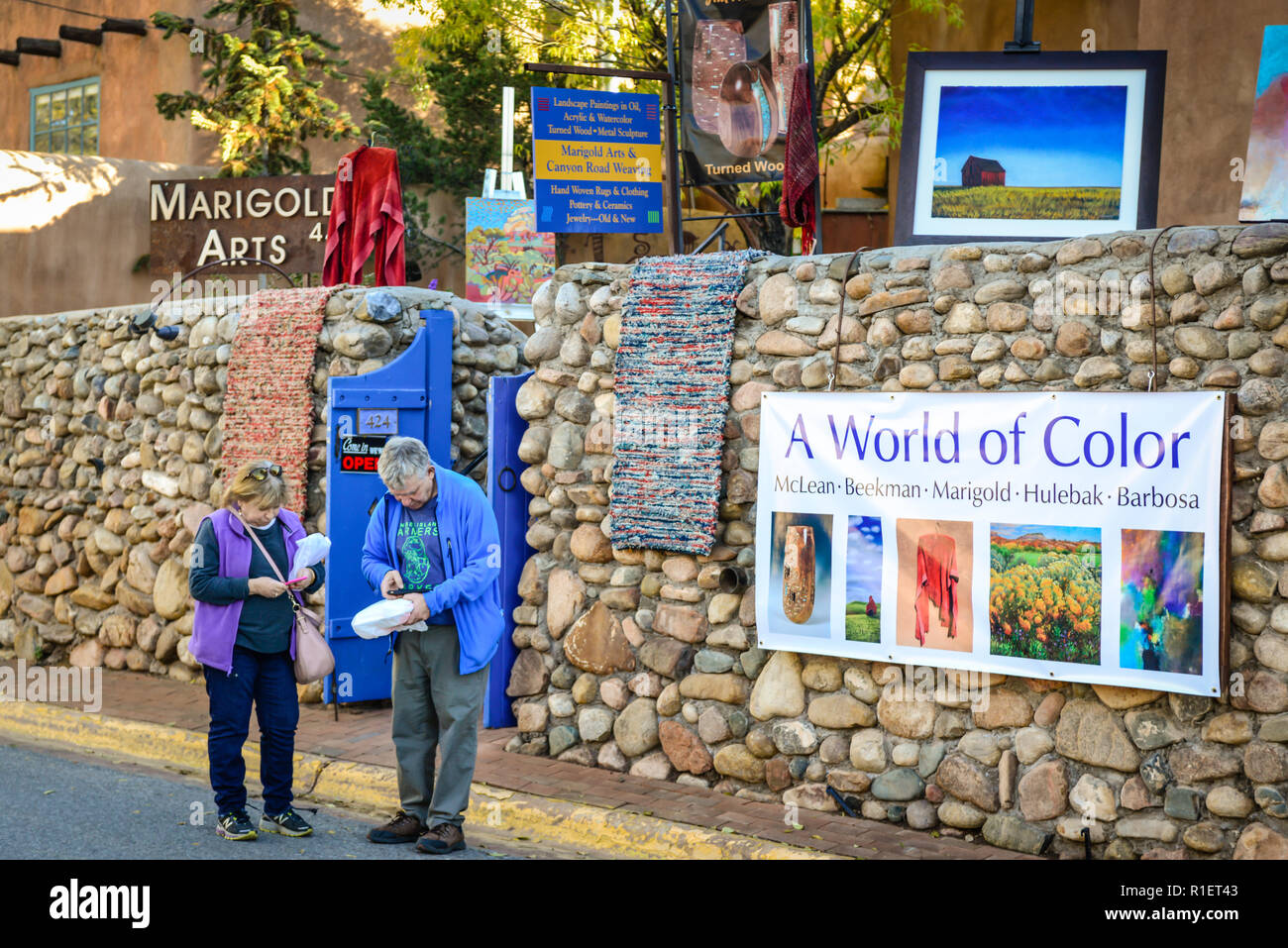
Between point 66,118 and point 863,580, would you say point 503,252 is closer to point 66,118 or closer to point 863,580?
point 66,118

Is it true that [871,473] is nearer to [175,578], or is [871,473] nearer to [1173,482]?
[1173,482]

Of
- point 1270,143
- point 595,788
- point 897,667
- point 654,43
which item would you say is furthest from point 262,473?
point 654,43

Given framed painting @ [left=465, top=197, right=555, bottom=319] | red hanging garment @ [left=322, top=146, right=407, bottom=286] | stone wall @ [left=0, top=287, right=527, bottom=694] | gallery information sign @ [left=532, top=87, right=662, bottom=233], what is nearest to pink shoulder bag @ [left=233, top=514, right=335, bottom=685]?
stone wall @ [left=0, top=287, right=527, bottom=694]

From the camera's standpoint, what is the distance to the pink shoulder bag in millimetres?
5742

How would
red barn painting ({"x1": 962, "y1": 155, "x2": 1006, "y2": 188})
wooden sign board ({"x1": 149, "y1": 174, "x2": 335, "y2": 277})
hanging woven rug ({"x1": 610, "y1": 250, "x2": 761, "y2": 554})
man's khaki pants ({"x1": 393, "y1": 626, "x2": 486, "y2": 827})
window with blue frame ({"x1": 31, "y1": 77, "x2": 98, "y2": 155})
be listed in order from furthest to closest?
window with blue frame ({"x1": 31, "y1": 77, "x2": 98, "y2": 155}) → wooden sign board ({"x1": 149, "y1": 174, "x2": 335, "y2": 277}) → hanging woven rug ({"x1": 610, "y1": 250, "x2": 761, "y2": 554}) → red barn painting ({"x1": 962, "y1": 155, "x2": 1006, "y2": 188}) → man's khaki pants ({"x1": 393, "y1": 626, "x2": 486, "y2": 827})

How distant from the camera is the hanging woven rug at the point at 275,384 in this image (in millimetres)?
8320

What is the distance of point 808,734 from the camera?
6.07m

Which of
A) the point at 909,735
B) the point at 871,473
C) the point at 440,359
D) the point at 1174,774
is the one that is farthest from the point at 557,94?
the point at 1174,774

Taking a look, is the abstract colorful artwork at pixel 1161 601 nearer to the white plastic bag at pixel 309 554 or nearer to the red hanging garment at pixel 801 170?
the red hanging garment at pixel 801 170

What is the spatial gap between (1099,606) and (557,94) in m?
7.48

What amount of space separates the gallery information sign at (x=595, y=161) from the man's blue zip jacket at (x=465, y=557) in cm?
581

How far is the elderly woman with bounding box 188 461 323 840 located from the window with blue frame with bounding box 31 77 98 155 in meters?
14.7

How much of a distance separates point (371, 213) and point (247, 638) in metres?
4.30

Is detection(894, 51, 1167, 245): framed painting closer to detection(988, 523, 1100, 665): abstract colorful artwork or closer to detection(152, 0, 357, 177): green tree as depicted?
detection(988, 523, 1100, 665): abstract colorful artwork
